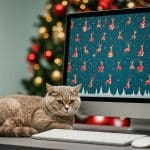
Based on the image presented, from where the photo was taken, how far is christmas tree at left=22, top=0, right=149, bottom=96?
305 cm

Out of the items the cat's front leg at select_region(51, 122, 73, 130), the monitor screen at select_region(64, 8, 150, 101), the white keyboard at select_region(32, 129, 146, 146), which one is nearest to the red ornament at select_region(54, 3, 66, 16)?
the monitor screen at select_region(64, 8, 150, 101)

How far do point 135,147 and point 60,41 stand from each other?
2.09m

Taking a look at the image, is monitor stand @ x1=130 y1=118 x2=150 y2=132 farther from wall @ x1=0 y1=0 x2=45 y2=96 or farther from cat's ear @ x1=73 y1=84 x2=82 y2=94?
wall @ x1=0 y1=0 x2=45 y2=96

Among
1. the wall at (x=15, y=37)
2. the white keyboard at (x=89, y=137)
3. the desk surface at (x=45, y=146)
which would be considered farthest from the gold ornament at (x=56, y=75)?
the desk surface at (x=45, y=146)

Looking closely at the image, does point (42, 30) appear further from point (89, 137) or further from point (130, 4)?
point (89, 137)

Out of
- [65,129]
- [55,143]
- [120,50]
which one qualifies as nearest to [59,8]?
[120,50]

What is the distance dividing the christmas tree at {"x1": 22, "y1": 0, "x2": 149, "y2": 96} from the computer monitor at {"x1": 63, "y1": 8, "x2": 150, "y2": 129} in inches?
56.2

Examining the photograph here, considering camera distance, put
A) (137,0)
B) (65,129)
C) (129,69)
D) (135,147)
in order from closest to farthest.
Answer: (135,147)
(65,129)
(129,69)
(137,0)

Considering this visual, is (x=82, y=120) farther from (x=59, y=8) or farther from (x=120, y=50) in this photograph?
(x=120, y=50)

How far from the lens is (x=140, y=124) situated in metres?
1.56

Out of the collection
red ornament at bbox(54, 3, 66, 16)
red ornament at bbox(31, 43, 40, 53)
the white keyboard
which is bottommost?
the white keyboard

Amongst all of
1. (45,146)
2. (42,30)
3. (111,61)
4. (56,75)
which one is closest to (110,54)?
(111,61)

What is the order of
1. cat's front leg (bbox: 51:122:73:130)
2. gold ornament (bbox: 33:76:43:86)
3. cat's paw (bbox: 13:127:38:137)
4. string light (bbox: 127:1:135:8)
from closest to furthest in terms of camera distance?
cat's paw (bbox: 13:127:38:137)
cat's front leg (bbox: 51:122:73:130)
string light (bbox: 127:1:135:8)
gold ornament (bbox: 33:76:43:86)

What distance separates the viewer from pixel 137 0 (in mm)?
3002
